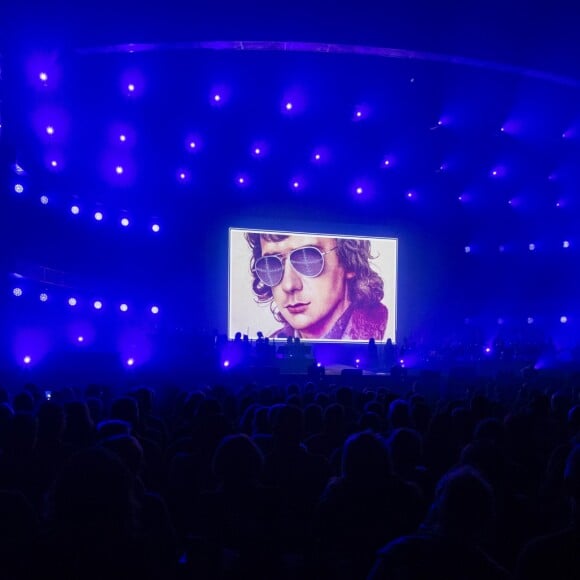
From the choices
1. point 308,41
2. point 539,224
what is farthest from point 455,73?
point 539,224

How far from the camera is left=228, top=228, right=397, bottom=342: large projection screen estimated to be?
19.7 m

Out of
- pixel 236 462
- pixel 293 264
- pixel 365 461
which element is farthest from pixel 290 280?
pixel 365 461

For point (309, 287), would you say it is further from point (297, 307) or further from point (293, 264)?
point (293, 264)

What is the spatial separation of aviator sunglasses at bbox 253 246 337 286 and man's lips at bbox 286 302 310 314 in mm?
939

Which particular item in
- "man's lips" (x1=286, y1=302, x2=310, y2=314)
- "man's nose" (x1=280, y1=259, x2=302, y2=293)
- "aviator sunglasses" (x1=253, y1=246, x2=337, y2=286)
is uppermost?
"aviator sunglasses" (x1=253, y1=246, x2=337, y2=286)

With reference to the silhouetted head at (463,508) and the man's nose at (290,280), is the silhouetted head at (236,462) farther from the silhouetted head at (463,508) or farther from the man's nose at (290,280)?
the man's nose at (290,280)

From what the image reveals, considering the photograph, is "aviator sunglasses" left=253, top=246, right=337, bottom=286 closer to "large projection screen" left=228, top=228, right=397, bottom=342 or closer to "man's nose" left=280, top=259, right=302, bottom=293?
"large projection screen" left=228, top=228, right=397, bottom=342

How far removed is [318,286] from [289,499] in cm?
1663

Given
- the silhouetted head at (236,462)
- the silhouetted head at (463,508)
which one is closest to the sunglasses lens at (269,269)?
the silhouetted head at (236,462)

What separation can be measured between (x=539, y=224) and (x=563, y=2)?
1176 centimetres

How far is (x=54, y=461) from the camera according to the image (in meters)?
Answer: 3.98

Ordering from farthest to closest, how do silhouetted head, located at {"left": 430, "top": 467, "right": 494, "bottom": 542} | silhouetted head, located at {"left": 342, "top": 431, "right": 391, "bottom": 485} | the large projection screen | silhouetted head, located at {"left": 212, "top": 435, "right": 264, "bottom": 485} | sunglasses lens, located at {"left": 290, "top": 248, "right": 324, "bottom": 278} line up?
sunglasses lens, located at {"left": 290, "top": 248, "right": 324, "bottom": 278} → the large projection screen → silhouetted head, located at {"left": 212, "top": 435, "right": 264, "bottom": 485} → silhouetted head, located at {"left": 342, "top": 431, "right": 391, "bottom": 485} → silhouetted head, located at {"left": 430, "top": 467, "right": 494, "bottom": 542}

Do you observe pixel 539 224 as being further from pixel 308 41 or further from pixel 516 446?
pixel 516 446

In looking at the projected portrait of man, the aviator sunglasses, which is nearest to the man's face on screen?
the projected portrait of man
